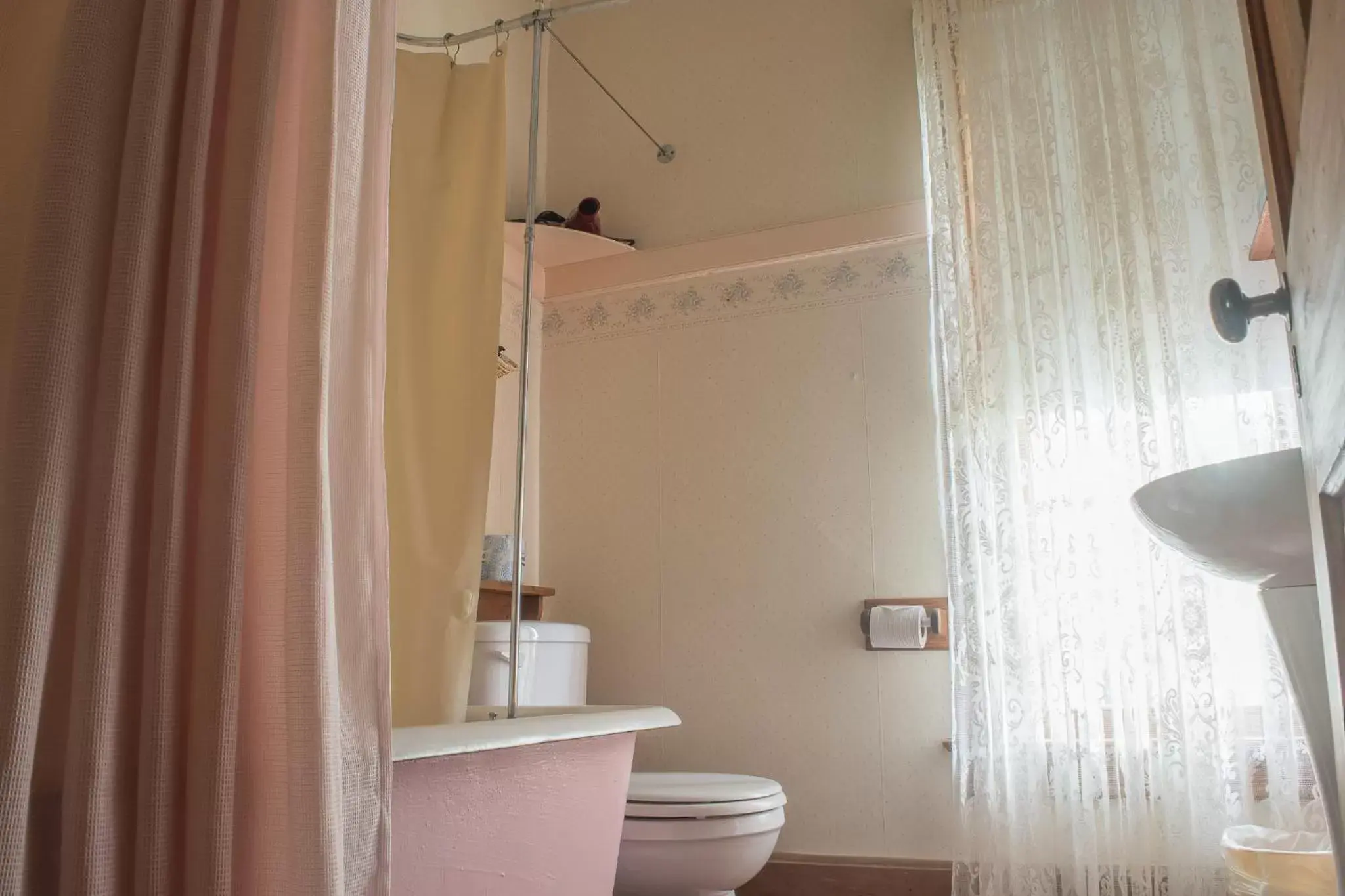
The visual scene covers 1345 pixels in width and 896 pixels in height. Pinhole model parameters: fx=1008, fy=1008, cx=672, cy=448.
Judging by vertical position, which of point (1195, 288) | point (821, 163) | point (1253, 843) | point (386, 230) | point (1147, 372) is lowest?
point (1253, 843)

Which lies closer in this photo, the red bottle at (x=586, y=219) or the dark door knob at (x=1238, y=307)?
the dark door knob at (x=1238, y=307)

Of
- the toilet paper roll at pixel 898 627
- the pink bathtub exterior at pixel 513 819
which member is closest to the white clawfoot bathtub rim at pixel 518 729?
→ the pink bathtub exterior at pixel 513 819

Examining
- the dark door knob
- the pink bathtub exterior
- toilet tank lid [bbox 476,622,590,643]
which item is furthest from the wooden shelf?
the dark door knob

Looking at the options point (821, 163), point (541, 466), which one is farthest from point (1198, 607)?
point (541, 466)

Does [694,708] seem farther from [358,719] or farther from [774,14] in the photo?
[774,14]

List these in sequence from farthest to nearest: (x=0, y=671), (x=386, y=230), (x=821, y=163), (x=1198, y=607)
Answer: (x=821, y=163)
(x=1198, y=607)
(x=386, y=230)
(x=0, y=671)

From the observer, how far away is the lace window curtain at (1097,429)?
2133 mm

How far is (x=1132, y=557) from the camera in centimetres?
223

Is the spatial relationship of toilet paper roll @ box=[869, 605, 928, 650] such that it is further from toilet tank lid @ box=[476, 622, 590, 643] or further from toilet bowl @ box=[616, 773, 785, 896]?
toilet tank lid @ box=[476, 622, 590, 643]

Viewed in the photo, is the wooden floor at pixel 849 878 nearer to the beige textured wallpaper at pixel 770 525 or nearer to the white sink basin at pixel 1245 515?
the beige textured wallpaper at pixel 770 525

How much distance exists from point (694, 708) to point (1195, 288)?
64.7 inches

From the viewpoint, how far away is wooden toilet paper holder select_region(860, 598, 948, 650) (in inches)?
99.9

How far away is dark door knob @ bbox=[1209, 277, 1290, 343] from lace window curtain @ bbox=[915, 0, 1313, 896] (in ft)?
4.96

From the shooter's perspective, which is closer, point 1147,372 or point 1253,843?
point 1253,843
